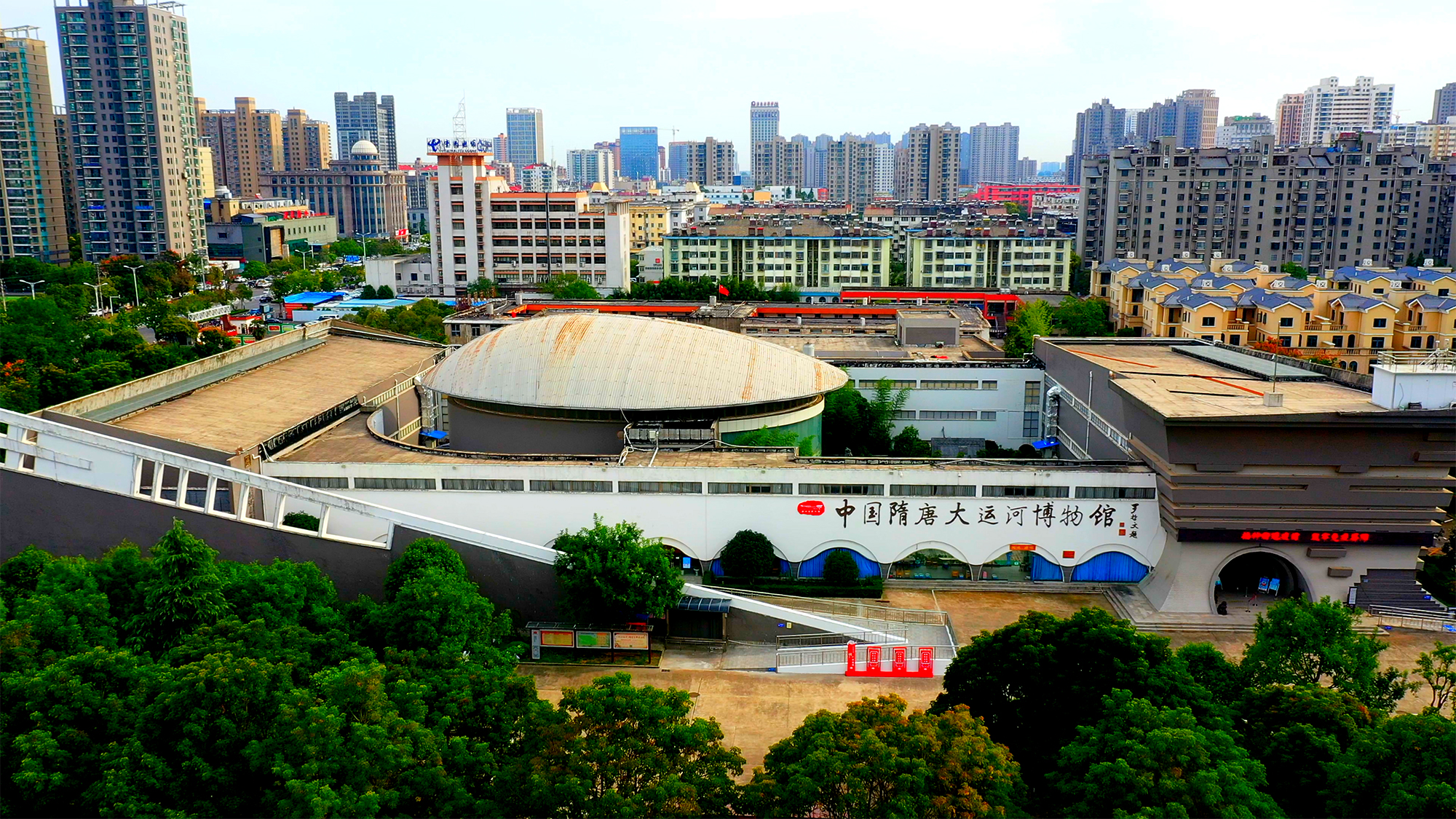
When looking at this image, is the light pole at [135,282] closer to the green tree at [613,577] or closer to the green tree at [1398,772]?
the green tree at [613,577]

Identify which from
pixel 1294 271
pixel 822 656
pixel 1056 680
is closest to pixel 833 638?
pixel 822 656

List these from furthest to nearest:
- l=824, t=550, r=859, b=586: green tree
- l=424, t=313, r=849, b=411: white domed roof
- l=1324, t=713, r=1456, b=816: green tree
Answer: l=424, t=313, r=849, b=411: white domed roof
l=824, t=550, r=859, b=586: green tree
l=1324, t=713, r=1456, b=816: green tree

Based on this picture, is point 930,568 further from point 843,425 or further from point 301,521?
point 301,521

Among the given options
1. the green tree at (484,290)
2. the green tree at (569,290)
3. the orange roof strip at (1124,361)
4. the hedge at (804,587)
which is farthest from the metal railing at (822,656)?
the green tree at (484,290)

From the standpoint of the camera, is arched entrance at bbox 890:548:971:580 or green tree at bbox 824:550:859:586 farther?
arched entrance at bbox 890:548:971:580

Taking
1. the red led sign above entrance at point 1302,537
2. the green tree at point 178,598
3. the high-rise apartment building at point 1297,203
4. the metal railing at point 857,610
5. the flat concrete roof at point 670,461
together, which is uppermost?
the high-rise apartment building at point 1297,203

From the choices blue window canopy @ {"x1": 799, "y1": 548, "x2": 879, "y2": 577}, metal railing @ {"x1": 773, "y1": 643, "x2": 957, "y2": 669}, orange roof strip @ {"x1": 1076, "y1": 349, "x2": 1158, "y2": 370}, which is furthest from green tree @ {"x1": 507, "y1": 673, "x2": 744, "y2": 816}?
orange roof strip @ {"x1": 1076, "y1": 349, "x2": 1158, "y2": 370}

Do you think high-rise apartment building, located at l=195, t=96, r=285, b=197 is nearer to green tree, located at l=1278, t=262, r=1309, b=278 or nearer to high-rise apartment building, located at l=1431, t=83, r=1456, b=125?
green tree, located at l=1278, t=262, r=1309, b=278

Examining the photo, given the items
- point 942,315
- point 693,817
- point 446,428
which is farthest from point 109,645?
point 942,315
